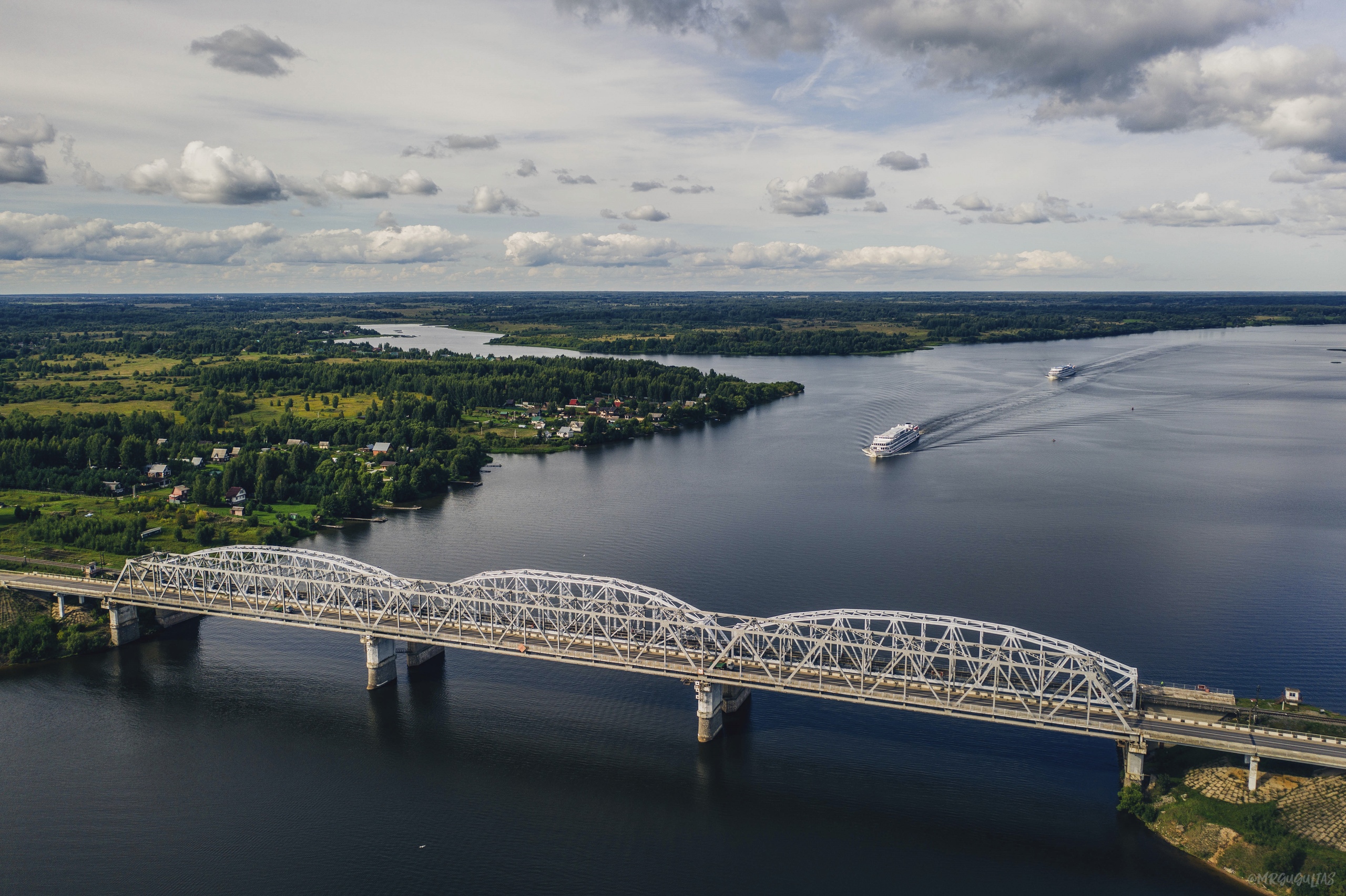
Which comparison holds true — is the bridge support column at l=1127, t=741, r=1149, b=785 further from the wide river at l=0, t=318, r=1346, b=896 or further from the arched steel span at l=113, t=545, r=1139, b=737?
the wide river at l=0, t=318, r=1346, b=896

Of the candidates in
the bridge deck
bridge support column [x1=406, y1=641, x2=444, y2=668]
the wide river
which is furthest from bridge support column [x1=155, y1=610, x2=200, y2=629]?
bridge support column [x1=406, y1=641, x2=444, y2=668]

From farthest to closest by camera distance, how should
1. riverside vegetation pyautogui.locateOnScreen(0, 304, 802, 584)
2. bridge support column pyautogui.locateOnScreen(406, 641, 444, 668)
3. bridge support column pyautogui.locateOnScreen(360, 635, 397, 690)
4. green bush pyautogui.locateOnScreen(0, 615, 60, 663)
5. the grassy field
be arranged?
riverside vegetation pyautogui.locateOnScreen(0, 304, 802, 584)
the grassy field
green bush pyautogui.locateOnScreen(0, 615, 60, 663)
bridge support column pyautogui.locateOnScreen(406, 641, 444, 668)
bridge support column pyautogui.locateOnScreen(360, 635, 397, 690)

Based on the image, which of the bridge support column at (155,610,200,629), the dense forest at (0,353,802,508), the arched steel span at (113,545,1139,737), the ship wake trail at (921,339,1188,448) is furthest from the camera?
the ship wake trail at (921,339,1188,448)

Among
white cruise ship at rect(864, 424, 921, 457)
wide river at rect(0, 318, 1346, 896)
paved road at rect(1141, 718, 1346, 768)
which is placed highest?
white cruise ship at rect(864, 424, 921, 457)

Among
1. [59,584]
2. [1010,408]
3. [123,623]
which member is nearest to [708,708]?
[123,623]

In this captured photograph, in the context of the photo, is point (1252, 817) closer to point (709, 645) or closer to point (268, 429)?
point (709, 645)

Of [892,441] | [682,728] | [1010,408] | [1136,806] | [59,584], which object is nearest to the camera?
[1136,806]

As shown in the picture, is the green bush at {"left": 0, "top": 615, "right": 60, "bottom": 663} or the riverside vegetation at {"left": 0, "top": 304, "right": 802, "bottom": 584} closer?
the green bush at {"left": 0, "top": 615, "right": 60, "bottom": 663}

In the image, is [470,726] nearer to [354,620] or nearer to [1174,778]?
[354,620]
